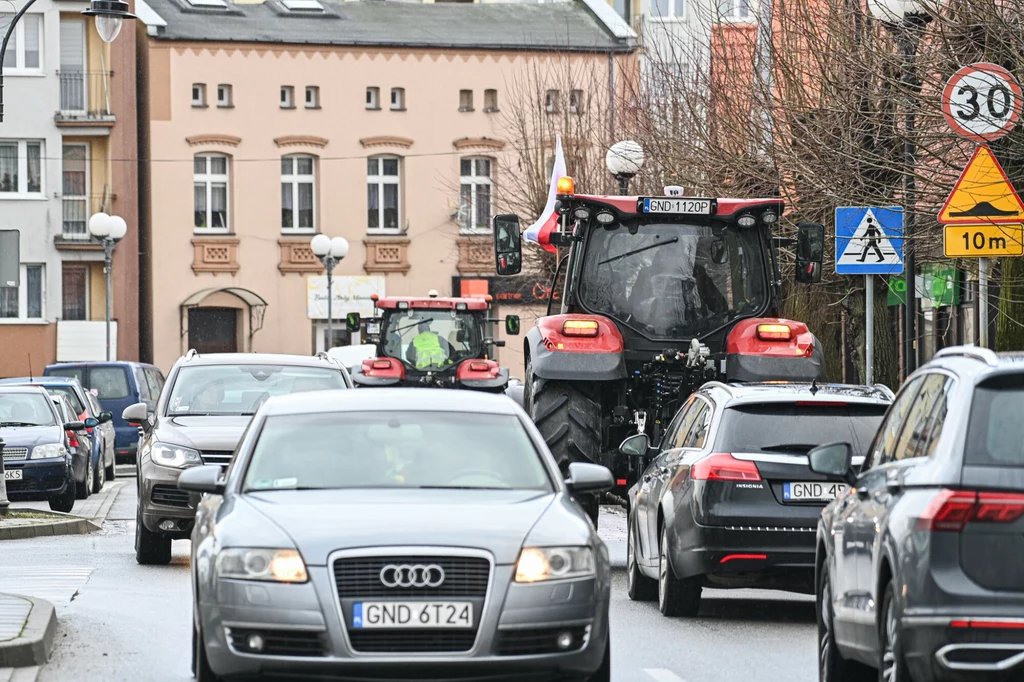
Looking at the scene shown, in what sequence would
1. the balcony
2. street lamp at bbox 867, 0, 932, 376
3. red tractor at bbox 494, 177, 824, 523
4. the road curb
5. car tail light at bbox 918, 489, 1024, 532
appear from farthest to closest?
the balcony
street lamp at bbox 867, 0, 932, 376
red tractor at bbox 494, 177, 824, 523
the road curb
car tail light at bbox 918, 489, 1024, 532

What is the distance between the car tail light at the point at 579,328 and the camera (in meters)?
16.7

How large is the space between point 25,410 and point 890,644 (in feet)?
67.2

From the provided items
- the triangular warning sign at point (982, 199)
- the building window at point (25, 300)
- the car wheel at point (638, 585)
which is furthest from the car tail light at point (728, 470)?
the building window at point (25, 300)

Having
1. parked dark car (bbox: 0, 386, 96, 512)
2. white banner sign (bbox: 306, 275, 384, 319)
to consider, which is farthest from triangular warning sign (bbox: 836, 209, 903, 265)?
Answer: white banner sign (bbox: 306, 275, 384, 319)

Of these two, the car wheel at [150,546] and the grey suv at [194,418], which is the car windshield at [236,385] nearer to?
the grey suv at [194,418]

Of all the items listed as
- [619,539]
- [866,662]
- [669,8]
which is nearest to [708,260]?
[619,539]

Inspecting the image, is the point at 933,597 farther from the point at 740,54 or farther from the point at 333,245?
the point at 333,245

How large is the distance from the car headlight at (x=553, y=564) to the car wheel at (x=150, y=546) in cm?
885

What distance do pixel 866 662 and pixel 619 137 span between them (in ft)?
102

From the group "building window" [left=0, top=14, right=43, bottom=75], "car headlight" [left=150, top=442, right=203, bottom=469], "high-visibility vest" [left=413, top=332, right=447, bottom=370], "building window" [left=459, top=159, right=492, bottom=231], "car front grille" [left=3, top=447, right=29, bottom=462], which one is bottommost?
"car front grille" [left=3, top=447, right=29, bottom=462]

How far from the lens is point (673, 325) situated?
17.4m

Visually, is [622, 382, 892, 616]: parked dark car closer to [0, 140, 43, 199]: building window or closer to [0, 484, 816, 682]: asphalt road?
[0, 484, 816, 682]: asphalt road

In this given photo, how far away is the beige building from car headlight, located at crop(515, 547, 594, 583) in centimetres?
4927

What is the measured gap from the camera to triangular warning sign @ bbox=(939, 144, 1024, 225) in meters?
14.1
